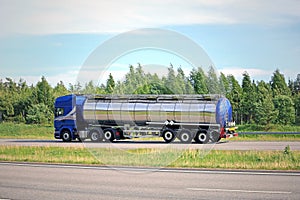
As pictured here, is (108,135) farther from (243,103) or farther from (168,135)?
(243,103)

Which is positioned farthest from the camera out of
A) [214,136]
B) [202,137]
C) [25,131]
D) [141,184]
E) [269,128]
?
[269,128]

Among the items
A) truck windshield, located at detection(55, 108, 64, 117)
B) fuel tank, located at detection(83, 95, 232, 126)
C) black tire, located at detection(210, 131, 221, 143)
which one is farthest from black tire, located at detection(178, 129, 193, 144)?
truck windshield, located at detection(55, 108, 64, 117)

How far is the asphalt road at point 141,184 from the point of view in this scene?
10.9 metres

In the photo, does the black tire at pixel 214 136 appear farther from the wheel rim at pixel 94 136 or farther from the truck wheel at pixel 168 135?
the wheel rim at pixel 94 136

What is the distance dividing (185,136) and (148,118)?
3.16 metres

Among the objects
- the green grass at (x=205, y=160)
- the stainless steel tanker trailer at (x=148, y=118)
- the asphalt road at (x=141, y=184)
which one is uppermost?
the stainless steel tanker trailer at (x=148, y=118)

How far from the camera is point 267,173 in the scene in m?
15.0

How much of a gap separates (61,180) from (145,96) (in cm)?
1908

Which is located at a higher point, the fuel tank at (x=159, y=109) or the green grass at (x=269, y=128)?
the fuel tank at (x=159, y=109)

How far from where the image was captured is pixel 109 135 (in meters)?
33.9

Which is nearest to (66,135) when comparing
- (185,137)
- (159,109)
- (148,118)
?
(148,118)

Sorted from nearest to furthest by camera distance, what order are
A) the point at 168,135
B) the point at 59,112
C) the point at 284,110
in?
the point at 168,135 → the point at 59,112 → the point at 284,110

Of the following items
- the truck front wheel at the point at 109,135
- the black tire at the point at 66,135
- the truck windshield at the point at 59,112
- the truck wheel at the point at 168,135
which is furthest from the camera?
the truck windshield at the point at 59,112

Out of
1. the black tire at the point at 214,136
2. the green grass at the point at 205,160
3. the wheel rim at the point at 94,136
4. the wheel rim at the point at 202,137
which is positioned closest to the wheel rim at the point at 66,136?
the wheel rim at the point at 94,136
